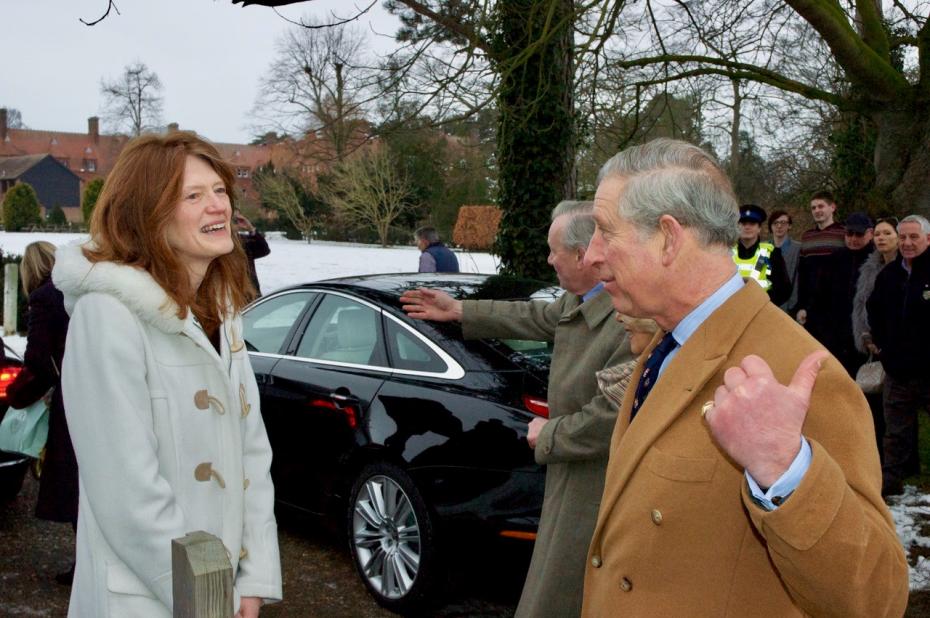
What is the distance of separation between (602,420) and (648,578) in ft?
3.57

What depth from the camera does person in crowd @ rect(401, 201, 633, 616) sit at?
9.25 feet

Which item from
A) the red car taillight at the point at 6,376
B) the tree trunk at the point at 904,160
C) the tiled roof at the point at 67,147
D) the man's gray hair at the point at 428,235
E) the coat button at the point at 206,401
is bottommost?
the red car taillight at the point at 6,376

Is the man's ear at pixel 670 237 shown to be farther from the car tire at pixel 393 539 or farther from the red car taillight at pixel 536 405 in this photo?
the car tire at pixel 393 539

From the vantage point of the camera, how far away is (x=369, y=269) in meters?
24.5

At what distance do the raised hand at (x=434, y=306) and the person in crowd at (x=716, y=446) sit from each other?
7.01 feet

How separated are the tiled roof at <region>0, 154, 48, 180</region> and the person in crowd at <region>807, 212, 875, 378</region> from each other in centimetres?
8514

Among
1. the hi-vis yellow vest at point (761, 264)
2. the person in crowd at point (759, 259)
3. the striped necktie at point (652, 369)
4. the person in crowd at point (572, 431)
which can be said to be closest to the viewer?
the striped necktie at point (652, 369)

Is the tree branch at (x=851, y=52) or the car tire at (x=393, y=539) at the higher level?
the tree branch at (x=851, y=52)

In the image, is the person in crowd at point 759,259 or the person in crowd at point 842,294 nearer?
the person in crowd at point 842,294

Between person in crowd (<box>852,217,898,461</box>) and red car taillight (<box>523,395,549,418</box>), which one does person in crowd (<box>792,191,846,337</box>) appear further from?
A: red car taillight (<box>523,395,549,418</box>)

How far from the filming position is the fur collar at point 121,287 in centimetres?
206

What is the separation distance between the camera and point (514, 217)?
32.1 ft

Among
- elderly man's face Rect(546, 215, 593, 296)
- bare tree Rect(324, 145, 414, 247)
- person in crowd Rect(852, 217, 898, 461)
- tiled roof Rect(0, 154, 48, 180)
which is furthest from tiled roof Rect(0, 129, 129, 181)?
elderly man's face Rect(546, 215, 593, 296)

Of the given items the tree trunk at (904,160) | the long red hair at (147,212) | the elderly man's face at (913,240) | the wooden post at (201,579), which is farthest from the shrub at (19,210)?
the wooden post at (201,579)
